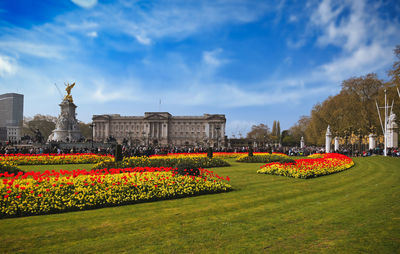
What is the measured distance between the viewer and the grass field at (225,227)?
4.03 metres

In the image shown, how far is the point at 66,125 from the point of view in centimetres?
4175

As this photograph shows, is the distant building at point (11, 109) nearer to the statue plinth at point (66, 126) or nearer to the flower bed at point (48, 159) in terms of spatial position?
the statue plinth at point (66, 126)

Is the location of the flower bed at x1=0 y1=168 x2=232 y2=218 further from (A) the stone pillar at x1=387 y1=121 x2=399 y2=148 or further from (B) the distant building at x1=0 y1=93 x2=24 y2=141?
(B) the distant building at x1=0 y1=93 x2=24 y2=141

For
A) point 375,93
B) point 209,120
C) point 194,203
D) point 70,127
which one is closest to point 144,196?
point 194,203

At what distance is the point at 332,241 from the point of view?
13.8ft

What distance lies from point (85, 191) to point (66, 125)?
40.0 meters

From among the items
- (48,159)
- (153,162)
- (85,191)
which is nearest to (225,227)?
(85,191)

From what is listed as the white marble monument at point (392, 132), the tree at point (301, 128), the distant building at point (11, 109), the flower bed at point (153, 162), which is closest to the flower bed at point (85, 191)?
the flower bed at point (153, 162)

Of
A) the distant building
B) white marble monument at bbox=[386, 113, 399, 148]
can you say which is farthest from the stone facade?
white marble monument at bbox=[386, 113, 399, 148]

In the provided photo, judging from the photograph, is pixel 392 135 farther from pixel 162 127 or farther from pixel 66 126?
pixel 162 127

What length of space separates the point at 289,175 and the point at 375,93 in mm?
36685

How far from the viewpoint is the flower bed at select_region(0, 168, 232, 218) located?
5.84 m

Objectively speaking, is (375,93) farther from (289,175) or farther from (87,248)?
(87,248)

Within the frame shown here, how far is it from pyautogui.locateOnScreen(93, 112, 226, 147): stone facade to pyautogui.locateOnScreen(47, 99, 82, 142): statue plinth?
63.7 m
